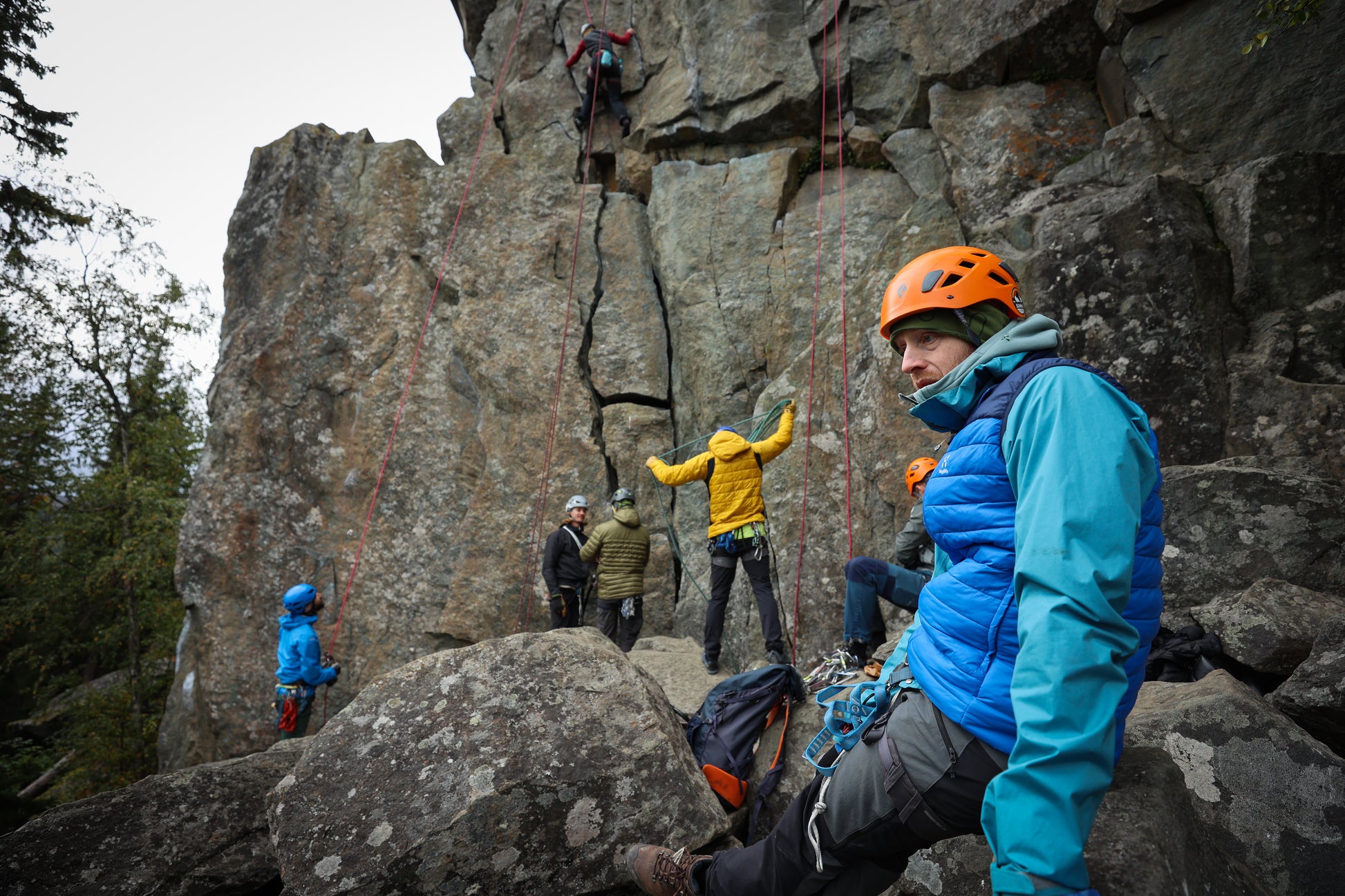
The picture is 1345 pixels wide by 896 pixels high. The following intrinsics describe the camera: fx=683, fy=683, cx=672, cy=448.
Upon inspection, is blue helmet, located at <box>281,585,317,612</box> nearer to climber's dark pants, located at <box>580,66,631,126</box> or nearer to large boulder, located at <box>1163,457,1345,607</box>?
large boulder, located at <box>1163,457,1345,607</box>

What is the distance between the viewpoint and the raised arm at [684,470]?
6.84 meters

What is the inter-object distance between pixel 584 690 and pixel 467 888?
103 centimetres

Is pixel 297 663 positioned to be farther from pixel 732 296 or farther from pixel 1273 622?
pixel 1273 622

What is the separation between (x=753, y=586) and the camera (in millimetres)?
6734

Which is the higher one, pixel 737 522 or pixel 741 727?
pixel 737 522

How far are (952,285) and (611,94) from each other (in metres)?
11.8

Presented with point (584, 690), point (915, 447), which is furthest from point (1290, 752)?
point (915, 447)

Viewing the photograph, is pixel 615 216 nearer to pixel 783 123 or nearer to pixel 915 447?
pixel 783 123

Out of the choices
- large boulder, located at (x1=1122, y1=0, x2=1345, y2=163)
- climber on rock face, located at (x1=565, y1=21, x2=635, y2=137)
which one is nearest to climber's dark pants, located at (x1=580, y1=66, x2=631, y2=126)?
climber on rock face, located at (x1=565, y1=21, x2=635, y2=137)

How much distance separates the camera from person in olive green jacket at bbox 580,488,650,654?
859cm

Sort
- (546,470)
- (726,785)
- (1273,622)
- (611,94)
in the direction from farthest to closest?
(611,94), (546,470), (1273,622), (726,785)

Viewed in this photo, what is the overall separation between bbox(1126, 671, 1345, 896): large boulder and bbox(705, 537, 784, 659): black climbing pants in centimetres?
346

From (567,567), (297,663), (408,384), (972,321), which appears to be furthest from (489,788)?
(408,384)

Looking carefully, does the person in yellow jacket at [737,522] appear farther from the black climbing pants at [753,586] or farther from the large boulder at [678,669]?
the large boulder at [678,669]
